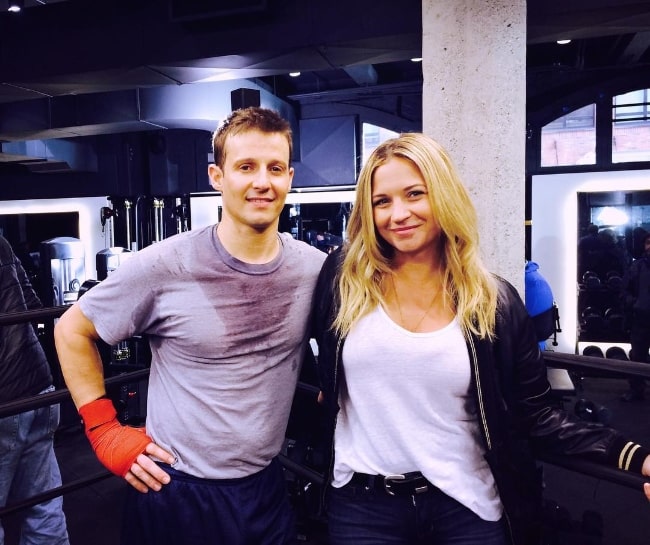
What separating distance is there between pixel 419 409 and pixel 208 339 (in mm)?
523

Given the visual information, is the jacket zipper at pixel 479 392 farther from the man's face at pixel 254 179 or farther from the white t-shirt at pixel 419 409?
the man's face at pixel 254 179

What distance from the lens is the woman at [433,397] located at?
125cm

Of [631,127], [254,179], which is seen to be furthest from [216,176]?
[631,127]

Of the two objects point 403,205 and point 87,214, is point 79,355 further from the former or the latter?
point 87,214

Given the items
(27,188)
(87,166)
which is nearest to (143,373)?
(87,166)

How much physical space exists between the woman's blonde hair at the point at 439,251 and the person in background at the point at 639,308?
5.57 metres

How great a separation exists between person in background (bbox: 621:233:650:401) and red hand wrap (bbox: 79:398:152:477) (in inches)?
235

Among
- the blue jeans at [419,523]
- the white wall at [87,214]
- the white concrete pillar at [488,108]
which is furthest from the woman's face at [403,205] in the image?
the white wall at [87,214]

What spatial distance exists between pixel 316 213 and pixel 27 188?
5.42m

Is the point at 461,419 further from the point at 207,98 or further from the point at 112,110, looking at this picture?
the point at 112,110

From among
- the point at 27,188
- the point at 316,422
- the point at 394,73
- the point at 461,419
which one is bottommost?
the point at 316,422

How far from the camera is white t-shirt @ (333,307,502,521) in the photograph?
4.09 ft

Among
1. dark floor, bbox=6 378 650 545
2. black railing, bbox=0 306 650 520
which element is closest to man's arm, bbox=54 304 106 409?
black railing, bbox=0 306 650 520

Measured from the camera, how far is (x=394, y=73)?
823 centimetres
